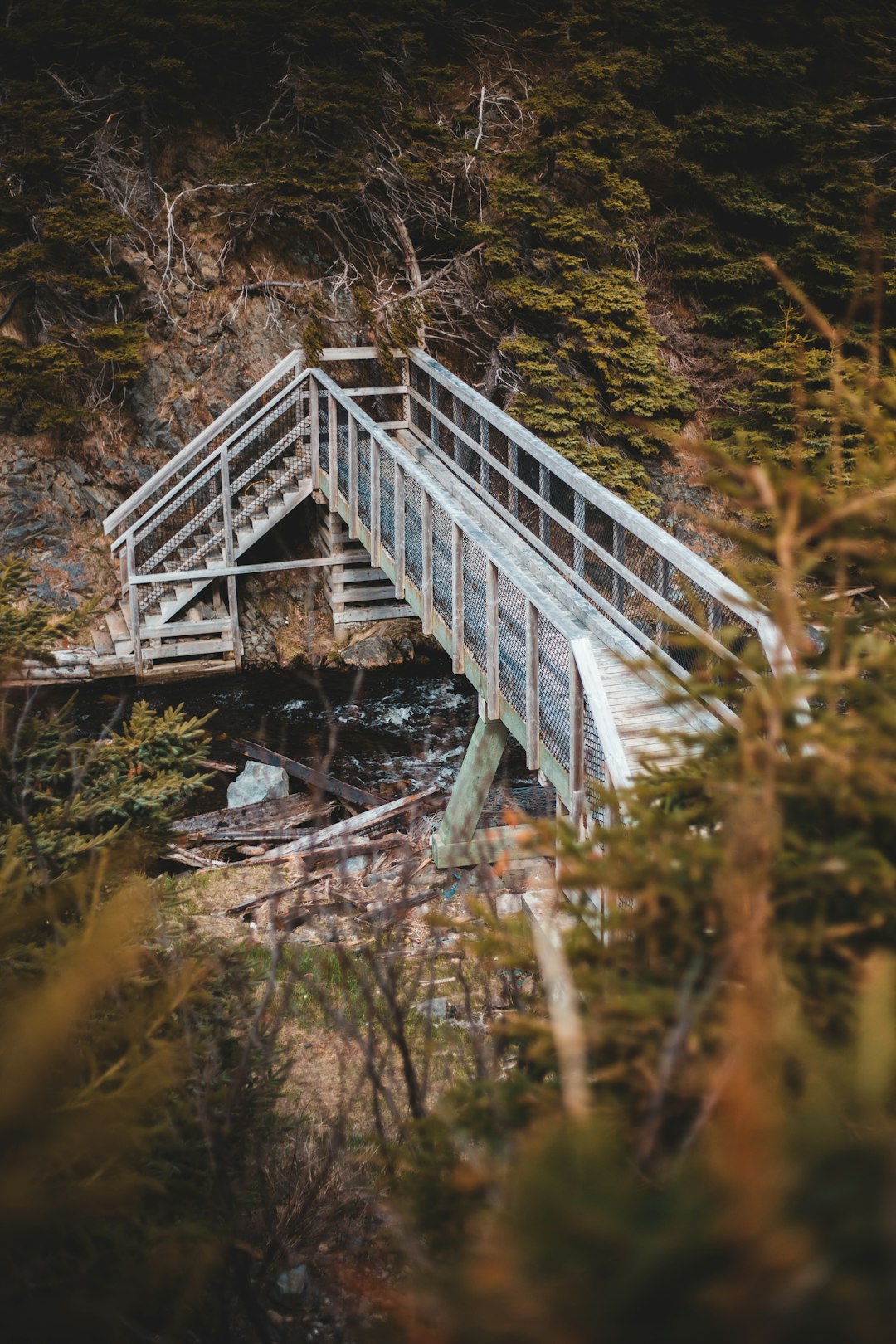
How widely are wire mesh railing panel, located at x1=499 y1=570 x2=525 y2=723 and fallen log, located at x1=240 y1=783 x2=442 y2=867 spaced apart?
1884 mm

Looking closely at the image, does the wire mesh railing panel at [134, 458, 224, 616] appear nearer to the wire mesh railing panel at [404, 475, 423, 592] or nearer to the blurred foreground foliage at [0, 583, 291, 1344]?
the wire mesh railing panel at [404, 475, 423, 592]

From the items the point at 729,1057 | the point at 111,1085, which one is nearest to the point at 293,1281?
the point at 111,1085

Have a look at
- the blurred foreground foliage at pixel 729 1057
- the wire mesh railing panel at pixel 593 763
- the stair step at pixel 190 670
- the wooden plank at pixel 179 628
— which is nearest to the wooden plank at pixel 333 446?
the wooden plank at pixel 179 628

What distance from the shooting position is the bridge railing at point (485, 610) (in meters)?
6.46

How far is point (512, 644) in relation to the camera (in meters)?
7.88

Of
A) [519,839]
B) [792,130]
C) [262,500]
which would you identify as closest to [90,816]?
[519,839]

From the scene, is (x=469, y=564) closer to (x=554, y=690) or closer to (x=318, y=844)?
(x=554, y=690)

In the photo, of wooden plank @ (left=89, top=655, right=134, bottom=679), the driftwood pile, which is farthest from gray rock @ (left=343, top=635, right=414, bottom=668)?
the driftwood pile

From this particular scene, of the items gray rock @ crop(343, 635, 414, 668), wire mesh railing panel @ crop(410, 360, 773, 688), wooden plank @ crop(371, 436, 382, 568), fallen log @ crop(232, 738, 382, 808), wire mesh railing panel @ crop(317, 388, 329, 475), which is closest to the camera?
wire mesh railing panel @ crop(410, 360, 773, 688)

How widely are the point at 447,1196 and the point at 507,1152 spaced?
291mm

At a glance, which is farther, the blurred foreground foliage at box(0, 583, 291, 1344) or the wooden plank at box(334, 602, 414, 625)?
the wooden plank at box(334, 602, 414, 625)

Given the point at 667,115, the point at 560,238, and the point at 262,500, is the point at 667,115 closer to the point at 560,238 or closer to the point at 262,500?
the point at 560,238

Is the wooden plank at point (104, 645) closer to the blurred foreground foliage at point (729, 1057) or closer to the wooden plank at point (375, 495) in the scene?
the wooden plank at point (375, 495)

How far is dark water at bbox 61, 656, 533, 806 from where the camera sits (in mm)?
11742
